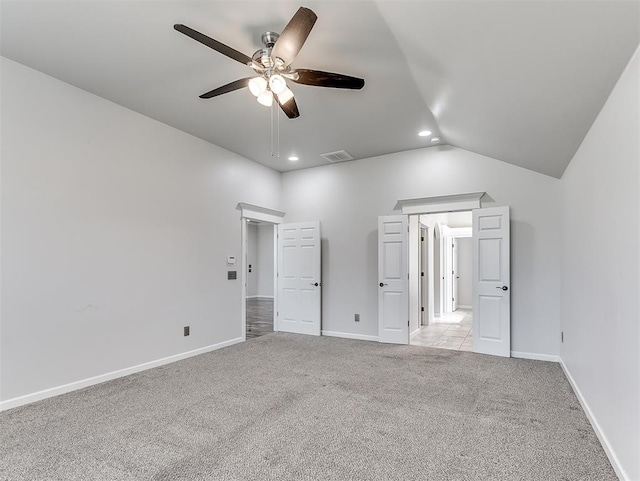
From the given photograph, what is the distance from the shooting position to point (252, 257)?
38.0ft

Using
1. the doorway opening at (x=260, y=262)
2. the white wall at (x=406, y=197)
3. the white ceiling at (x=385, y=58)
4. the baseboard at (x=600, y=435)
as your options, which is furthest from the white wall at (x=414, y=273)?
the doorway opening at (x=260, y=262)

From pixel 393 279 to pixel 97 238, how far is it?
152 inches

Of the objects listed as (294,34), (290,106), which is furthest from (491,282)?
(294,34)

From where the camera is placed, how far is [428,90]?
326 cm

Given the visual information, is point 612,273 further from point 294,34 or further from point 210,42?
point 210,42

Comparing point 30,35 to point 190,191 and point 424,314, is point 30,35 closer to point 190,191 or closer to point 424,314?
point 190,191

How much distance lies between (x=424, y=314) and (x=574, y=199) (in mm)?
3895

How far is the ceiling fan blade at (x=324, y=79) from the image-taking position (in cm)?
246

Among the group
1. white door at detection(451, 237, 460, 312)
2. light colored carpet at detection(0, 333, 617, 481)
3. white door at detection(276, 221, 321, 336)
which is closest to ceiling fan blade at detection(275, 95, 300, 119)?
light colored carpet at detection(0, 333, 617, 481)

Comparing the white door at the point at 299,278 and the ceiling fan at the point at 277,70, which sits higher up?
the ceiling fan at the point at 277,70

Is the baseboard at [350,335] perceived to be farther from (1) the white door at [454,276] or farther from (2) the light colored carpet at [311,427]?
(1) the white door at [454,276]

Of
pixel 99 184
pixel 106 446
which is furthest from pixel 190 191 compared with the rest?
pixel 106 446

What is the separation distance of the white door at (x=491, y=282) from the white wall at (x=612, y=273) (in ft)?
4.20

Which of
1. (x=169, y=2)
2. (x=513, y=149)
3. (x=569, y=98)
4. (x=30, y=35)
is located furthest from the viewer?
(x=513, y=149)
